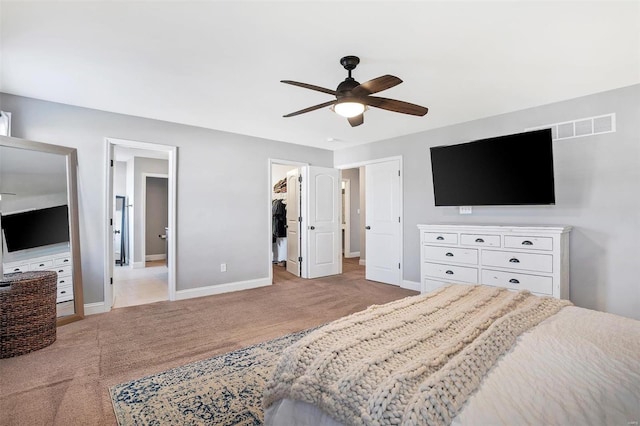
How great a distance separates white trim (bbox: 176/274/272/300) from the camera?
4059mm

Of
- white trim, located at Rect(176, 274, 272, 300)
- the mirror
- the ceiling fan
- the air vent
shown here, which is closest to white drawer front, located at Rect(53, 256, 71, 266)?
the mirror

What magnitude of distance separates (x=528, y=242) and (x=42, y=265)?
4.81 metres

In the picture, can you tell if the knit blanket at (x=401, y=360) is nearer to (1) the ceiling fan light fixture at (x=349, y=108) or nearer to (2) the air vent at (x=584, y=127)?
(1) the ceiling fan light fixture at (x=349, y=108)

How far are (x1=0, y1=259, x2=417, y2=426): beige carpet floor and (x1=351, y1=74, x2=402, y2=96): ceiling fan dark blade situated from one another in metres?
2.21

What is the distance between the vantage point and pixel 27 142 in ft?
9.80

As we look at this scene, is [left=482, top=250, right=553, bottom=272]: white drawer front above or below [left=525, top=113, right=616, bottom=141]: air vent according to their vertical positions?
below

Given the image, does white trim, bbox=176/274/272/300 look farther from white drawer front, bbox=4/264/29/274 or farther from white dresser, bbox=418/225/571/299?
white dresser, bbox=418/225/571/299

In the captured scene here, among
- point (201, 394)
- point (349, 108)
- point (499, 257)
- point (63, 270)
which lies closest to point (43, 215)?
point (63, 270)

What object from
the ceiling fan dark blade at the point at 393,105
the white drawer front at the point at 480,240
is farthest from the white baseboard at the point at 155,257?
the ceiling fan dark blade at the point at 393,105

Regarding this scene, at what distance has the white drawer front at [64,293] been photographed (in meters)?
3.09

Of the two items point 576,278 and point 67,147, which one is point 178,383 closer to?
point 67,147

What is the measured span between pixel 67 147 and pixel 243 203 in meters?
2.13

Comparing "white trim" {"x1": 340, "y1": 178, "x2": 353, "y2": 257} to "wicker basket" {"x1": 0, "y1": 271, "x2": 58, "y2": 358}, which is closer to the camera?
"wicker basket" {"x1": 0, "y1": 271, "x2": 58, "y2": 358}

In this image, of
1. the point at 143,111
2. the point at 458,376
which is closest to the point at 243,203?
the point at 143,111
